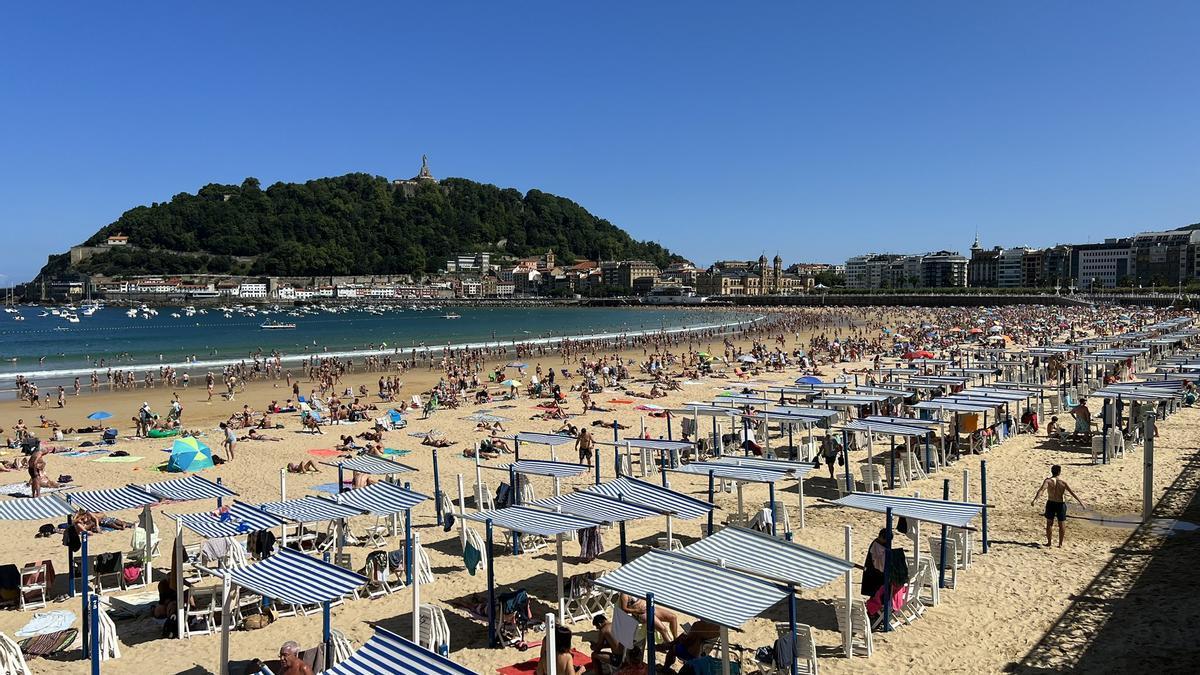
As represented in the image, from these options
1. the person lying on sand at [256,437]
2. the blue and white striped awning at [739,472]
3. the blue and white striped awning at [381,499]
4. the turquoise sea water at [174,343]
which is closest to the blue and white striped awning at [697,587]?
the blue and white striped awning at [739,472]

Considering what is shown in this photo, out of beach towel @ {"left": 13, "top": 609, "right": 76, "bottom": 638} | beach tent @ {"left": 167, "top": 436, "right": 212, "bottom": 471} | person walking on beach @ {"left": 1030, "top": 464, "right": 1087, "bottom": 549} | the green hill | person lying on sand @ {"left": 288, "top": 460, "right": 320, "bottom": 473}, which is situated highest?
the green hill

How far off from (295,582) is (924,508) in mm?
5970

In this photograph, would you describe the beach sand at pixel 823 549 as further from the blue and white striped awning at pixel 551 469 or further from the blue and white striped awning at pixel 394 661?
the blue and white striped awning at pixel 394 661

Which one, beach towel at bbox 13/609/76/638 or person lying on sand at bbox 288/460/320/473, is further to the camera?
person lying on sand at bbox 288/460/320/473

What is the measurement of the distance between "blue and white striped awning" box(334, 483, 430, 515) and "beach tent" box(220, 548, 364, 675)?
84.6 inches

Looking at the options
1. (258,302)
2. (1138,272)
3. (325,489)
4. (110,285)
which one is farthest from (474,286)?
(325,489)

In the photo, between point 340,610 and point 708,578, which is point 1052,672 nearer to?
point 708,578

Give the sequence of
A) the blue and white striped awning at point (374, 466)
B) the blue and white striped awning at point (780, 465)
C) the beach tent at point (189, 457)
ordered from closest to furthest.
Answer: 1. the blue and white striped awning at point (780, 465)
2. the blue and white striped awning at point (374, 466)
3. the beach tent at point (189, 457)

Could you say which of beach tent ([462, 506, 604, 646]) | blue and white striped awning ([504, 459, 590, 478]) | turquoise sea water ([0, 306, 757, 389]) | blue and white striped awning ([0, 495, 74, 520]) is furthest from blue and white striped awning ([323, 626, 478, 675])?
turquoise sea water ([0, 306, 757, 389])

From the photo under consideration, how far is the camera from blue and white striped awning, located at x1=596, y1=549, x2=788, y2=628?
544cm

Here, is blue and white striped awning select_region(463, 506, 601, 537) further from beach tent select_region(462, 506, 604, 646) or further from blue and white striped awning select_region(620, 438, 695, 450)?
blue and white striped awning select_region(620, 438, 695, 450)

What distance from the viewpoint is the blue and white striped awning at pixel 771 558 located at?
6.17m

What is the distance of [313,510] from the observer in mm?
9195

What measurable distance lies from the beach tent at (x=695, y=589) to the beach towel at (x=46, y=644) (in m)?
5.21
